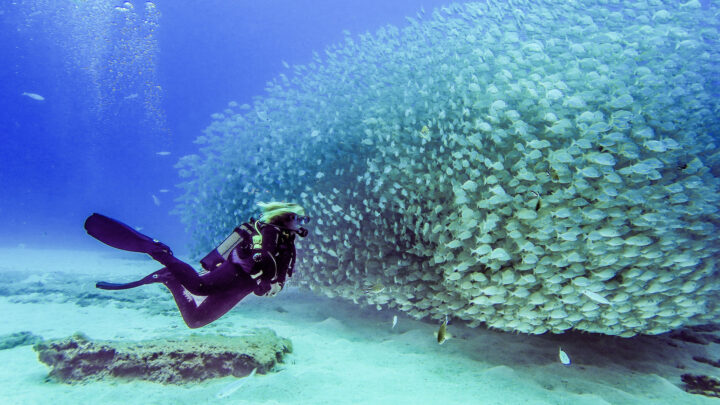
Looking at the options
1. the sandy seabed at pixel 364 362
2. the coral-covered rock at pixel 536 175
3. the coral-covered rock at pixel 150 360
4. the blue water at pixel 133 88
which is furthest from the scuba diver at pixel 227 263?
the blue water at pixel 133 88

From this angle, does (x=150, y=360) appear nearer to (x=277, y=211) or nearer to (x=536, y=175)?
(x=277, y=211)

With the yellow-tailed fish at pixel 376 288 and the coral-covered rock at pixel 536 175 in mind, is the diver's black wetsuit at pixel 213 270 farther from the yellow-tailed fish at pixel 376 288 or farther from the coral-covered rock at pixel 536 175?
the coral-covered rock at pixel 536 175

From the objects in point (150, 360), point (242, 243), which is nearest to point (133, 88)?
point (150, 360)

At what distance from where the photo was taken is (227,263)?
4082 millimetres

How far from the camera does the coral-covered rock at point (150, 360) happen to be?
4316 mm

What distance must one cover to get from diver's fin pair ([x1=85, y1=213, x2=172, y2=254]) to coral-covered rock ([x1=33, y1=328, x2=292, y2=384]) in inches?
55.2

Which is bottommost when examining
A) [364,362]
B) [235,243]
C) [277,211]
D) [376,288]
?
[364,362]

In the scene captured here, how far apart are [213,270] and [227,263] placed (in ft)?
0.75

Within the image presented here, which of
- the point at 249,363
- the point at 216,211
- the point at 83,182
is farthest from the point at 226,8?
the point at 249,363

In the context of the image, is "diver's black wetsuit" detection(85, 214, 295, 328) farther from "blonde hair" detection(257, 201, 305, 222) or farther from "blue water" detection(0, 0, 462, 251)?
"blue water" detection(0, 0, 462, 251)

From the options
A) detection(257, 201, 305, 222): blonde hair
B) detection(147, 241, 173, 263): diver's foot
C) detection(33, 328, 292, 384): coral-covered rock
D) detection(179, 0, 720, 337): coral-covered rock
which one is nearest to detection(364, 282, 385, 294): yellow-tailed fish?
detection(179, 0, 720, 337): coral-covered rock

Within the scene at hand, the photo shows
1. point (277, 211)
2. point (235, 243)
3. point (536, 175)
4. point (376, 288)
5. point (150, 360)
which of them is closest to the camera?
point (277, 211)

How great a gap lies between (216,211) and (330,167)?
3162mm

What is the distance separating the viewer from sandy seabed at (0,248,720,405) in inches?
157
